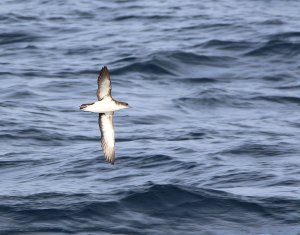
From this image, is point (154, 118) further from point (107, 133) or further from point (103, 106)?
point (103, 106)

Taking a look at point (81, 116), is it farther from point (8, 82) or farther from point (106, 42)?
point (106, 42)

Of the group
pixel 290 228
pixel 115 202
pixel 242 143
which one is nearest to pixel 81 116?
pixel 242 143

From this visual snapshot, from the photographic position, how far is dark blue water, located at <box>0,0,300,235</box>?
1814cm

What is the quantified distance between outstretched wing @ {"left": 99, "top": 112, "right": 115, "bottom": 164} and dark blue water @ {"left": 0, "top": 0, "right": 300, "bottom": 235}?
127 cm

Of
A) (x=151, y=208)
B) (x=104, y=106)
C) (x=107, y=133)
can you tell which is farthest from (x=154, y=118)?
(x=104, y=106)

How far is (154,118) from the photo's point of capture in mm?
23719

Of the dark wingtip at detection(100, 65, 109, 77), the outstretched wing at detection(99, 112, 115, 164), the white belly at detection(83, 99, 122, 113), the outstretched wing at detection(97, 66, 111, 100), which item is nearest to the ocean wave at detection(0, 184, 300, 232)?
the outstretched wing at detection(99, 112, 115, 164)

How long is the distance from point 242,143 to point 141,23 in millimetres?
11164

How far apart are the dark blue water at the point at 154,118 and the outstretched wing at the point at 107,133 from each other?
1.27m

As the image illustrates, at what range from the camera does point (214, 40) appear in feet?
98.4

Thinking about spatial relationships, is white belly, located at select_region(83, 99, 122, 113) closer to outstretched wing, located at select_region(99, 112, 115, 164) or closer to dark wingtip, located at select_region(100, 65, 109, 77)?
dark wingtip, located at select_region(100, 65, 109, 77)

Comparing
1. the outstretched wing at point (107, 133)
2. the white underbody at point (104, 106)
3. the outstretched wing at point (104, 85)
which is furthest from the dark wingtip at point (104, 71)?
the outstretched wing at point (107, 133)

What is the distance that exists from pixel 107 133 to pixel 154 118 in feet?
23.2

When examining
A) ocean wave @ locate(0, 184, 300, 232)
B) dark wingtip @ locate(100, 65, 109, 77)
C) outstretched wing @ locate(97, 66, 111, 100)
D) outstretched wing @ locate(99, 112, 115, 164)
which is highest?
dark wingtip @ locate(100, 65, 109, 77)
